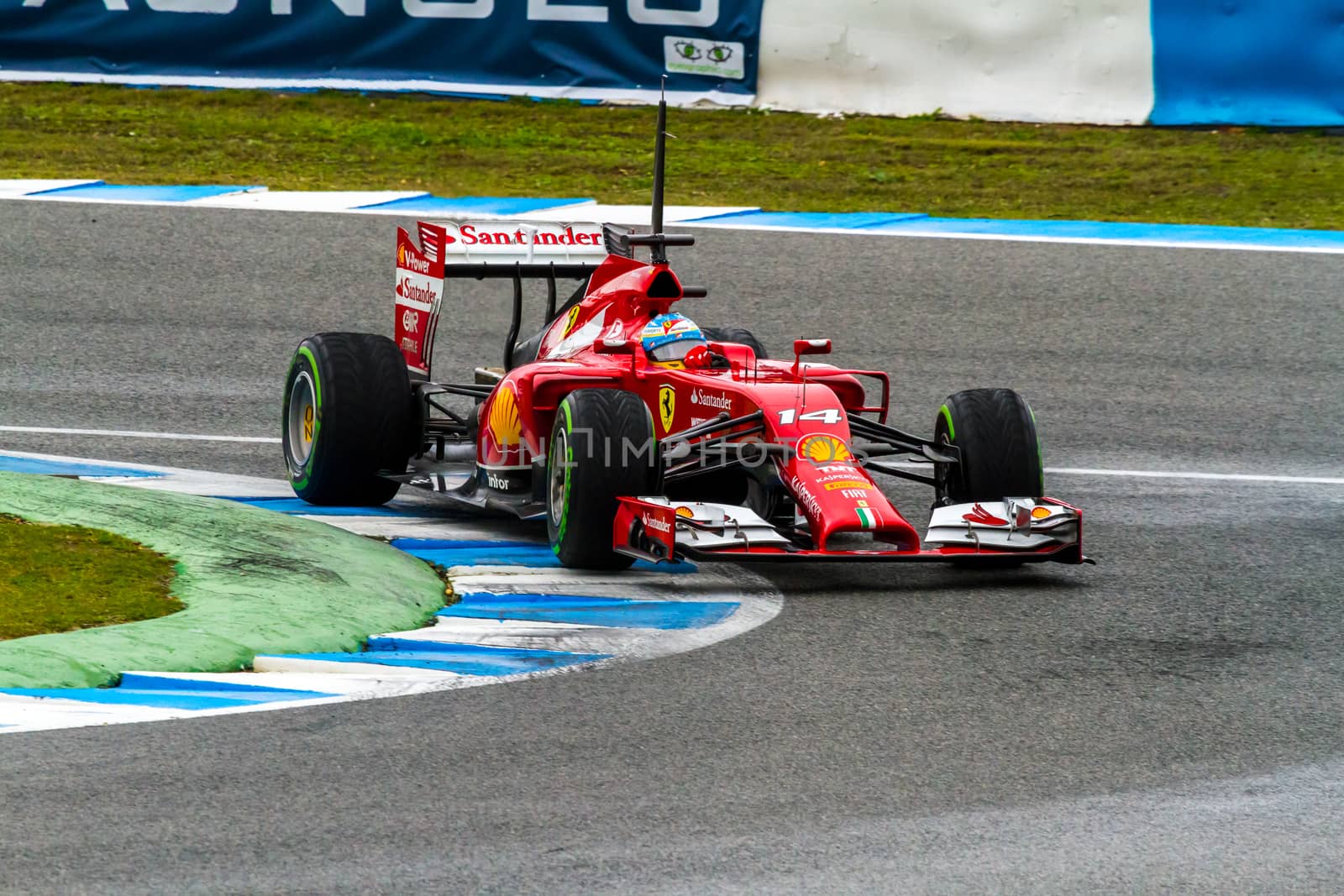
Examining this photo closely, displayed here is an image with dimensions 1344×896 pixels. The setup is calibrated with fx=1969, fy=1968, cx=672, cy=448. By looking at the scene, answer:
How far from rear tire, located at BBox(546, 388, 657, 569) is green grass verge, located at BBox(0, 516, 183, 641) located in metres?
1.43

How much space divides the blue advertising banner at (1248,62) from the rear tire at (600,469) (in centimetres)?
914

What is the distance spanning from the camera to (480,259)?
9062 millimetres

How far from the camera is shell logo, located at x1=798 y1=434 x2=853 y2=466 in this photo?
23.6ft

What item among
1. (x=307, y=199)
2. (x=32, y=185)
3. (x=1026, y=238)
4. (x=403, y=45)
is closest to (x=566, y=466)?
(x=1026, y=238)

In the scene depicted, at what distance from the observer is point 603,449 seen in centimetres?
705

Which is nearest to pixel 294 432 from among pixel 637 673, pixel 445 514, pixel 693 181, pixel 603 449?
pixel 445 514

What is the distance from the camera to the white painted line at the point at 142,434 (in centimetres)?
966

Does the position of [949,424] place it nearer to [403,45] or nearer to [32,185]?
[32,185]

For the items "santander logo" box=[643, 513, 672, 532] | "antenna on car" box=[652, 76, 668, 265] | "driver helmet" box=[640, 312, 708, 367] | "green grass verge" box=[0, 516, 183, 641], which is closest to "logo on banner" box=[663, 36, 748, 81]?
"antenna on car" box=[652, 76, 668, 265]

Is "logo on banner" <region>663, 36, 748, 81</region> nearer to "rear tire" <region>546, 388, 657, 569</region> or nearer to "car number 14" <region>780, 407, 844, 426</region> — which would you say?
"car number 14" <region>780, 407, 844, 426</region>

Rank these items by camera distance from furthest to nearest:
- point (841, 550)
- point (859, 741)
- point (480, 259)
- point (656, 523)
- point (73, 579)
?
point (480, 259), point (841, 550), point (656, 523), point (73, 579), point (859, 741)

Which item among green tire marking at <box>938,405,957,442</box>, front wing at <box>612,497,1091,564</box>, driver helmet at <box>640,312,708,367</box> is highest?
driver helmet at <box>640,312,708,367</box>

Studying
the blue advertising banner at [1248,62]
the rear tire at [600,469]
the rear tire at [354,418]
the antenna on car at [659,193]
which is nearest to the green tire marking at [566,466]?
the rear tire at [600,469]

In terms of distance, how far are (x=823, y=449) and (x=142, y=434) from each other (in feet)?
13.2
